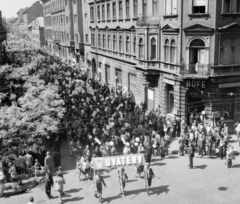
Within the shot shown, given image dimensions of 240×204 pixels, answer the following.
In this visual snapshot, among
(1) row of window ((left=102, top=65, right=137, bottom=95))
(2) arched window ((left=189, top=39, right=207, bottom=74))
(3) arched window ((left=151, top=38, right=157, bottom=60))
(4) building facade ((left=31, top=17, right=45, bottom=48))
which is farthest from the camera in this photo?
(4) building facade ((left=31, top=17, right=45, bottom=48))

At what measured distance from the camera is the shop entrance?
90.2ft

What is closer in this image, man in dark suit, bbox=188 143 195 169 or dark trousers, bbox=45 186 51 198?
dark trousers, bbox=45 186 51 198

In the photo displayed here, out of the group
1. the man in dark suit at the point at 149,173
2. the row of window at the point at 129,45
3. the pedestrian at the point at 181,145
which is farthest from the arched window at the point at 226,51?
the man in dark suit at the point at 149,173

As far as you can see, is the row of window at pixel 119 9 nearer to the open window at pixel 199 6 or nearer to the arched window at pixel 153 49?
the arched window at pixel 153 49

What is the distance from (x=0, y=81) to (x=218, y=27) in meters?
21.0

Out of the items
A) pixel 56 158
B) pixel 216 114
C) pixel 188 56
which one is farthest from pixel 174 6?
pixel 56 158

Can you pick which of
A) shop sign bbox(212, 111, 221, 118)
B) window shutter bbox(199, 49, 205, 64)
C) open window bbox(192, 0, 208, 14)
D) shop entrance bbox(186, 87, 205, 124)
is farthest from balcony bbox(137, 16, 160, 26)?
shop sign bbox(212, 111, 221, 118)

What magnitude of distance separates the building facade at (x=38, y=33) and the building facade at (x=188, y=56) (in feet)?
271

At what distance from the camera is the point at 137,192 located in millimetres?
17031

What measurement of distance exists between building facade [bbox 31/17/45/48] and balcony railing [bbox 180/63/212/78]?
92.3 m

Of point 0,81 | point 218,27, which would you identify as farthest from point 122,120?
point 0,81

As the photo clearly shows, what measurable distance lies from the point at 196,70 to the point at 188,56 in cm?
141

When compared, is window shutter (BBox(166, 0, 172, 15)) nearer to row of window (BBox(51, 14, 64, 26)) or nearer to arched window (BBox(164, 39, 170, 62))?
arched window (BBox(164, 39, 170, 62))

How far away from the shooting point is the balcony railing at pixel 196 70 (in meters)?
26.3
